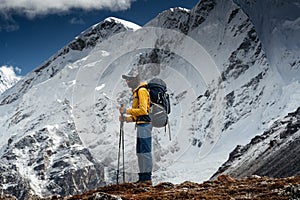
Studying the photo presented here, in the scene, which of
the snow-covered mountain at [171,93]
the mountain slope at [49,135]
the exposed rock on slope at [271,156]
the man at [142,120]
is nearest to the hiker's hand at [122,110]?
the man at [142,120]

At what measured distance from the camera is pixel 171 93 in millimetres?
99750

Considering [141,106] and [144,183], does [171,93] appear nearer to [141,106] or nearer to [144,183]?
[144,183]

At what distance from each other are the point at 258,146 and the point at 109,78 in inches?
3362

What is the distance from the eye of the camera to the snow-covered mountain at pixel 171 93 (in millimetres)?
66062

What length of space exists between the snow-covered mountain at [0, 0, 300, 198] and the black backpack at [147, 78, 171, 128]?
74.4ft

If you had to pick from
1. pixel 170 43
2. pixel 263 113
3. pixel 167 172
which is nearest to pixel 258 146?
pixel 263 113

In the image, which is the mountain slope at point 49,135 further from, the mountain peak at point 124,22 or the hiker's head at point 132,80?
the hiker's head at point 132,80

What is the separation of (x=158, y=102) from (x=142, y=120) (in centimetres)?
61

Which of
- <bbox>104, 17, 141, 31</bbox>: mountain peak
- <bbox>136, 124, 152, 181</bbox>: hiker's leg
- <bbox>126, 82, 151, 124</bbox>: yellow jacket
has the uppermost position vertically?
<bbox>104, 17, 141, 31</bbox>: mountain peak

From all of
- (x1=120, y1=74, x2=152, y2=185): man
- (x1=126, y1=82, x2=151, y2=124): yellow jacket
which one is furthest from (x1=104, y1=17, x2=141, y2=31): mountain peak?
(x1=126, y1=82, x2=151, y2=124): yellow jacket

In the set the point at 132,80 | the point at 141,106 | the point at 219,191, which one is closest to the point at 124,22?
the point at 132,80

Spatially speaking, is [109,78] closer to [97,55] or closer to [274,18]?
[97,55]

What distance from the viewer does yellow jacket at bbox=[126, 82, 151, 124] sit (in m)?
10.3

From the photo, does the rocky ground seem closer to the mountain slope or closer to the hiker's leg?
the hiker's leg
